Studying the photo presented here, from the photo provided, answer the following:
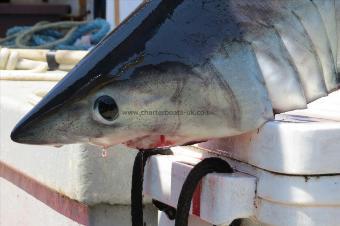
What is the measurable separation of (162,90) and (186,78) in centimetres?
4

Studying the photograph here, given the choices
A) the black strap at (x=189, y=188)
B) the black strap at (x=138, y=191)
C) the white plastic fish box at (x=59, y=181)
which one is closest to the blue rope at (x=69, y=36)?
the white plastic fish box at (x=59, y=181)

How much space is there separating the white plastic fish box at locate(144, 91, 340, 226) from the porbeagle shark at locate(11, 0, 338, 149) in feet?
0.15

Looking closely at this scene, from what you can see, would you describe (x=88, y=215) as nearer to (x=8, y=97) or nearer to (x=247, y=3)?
(x=8, y=97)

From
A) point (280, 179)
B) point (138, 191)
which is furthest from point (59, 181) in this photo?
point (280, 179)

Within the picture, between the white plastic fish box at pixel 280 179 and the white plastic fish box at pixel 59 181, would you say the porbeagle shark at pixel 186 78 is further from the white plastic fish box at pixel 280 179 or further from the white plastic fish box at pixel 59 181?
the white plastic fish box at pixel 59 181

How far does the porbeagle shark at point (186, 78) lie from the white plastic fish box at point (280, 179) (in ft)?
0.15

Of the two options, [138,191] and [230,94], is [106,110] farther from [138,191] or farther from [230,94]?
[138,191]

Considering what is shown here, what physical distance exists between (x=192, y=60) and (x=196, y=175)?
7.9 inches

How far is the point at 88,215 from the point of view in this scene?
1.69 meters

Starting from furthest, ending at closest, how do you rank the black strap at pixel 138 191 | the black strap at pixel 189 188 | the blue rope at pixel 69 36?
the blue rope at pixel 69 36 < the black strap at pixel 138 191 < the black strap at pixel 189 188

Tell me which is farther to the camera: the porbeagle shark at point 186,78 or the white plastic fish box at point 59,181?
the white plastic fish box at point 59,181

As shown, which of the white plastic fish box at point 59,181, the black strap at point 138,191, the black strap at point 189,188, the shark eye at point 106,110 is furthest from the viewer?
the white plastic fish box at point 59,181

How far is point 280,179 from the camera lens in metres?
1.06

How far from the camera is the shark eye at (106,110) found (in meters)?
0.99
